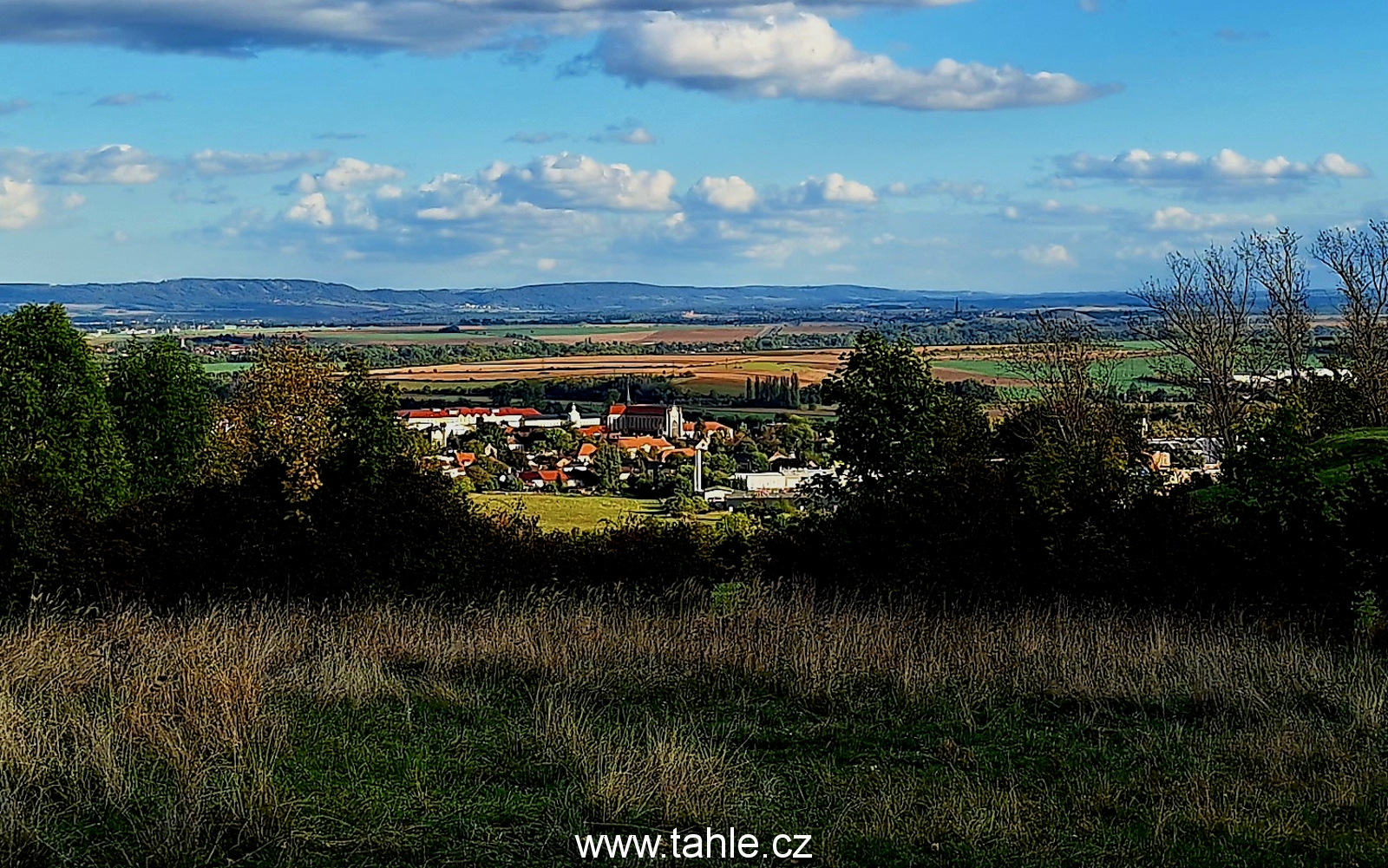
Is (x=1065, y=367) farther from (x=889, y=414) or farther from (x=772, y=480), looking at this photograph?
(x=889, y=414)

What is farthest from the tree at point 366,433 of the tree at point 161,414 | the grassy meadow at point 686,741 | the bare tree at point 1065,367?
the bare tree at point 1065,367

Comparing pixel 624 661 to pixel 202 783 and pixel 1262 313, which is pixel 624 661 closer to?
pixel 202 783

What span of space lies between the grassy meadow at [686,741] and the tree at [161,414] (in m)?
19.7

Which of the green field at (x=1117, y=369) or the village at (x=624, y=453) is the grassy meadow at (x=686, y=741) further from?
the green field at (x=1117, y=369)

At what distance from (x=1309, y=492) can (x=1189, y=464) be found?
1257 centimetres

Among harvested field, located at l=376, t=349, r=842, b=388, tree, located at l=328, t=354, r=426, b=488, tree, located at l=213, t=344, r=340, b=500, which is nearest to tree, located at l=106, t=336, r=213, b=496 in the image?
tree, located at l=213, t=344, r=340, b=500

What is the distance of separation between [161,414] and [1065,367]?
21077 mm

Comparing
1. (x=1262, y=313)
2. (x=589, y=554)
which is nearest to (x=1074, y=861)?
(x=589, y=554)

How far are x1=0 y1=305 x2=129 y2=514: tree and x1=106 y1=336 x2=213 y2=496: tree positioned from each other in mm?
3668

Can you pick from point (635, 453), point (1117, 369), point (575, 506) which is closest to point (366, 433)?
point (575, 506)

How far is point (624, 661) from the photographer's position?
29.4ft

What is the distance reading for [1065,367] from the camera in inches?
1270

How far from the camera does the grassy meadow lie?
5.54 m

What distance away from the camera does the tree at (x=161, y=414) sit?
96.1 feet
